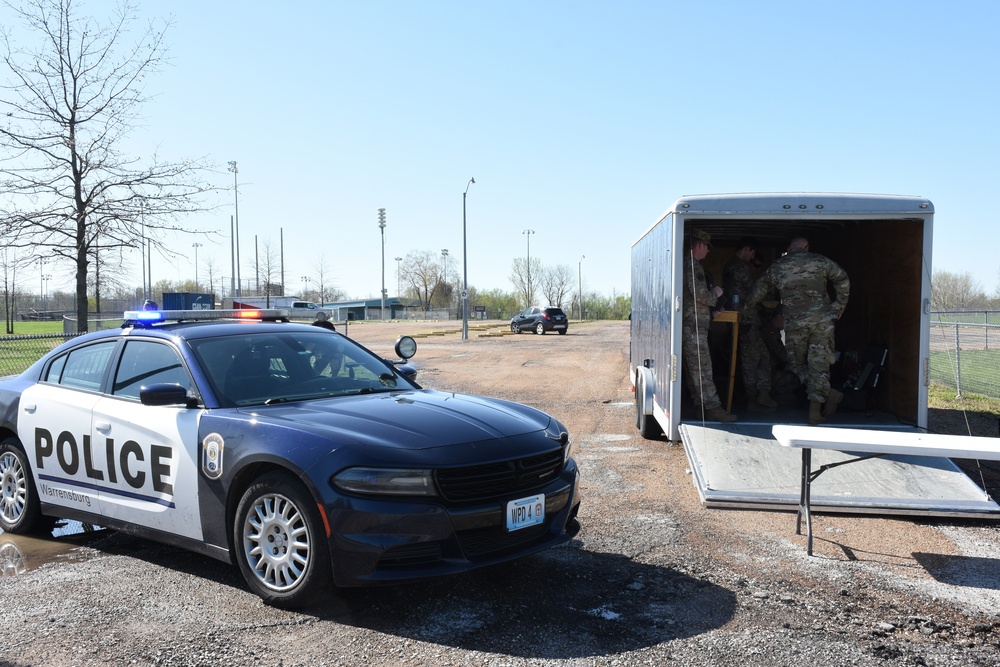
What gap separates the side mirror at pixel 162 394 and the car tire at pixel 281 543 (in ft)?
2.38

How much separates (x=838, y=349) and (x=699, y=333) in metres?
3.07

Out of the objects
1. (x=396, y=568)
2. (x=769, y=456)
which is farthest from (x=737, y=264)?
(x=396, y=568)

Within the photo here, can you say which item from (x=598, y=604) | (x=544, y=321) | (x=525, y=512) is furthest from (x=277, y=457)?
(x=544, y=321)

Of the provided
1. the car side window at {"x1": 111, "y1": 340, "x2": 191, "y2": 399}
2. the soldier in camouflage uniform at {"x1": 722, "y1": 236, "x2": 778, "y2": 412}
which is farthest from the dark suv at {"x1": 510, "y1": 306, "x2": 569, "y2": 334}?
the car side window at {"x1": 111, "y1": 340, "x2": 191, "y2": 399}

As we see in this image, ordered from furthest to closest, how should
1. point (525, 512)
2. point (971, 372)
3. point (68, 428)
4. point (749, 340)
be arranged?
point (971, 372), point (749, 340), point (68, 428), point (525, 512)

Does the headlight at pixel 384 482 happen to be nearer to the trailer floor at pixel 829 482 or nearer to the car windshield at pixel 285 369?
the car windshield at pixel 285 369

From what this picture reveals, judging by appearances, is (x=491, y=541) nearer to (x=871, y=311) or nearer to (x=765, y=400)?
(x=765, y=400)

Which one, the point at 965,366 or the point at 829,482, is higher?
the point at 829,482

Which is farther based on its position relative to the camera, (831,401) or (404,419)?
(831,401)

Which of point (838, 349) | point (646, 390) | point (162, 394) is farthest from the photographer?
point (838, 349)

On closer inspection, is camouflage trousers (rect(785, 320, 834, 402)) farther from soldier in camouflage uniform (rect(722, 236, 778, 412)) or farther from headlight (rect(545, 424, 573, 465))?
headlight (rect(545, 424, 573, 465))

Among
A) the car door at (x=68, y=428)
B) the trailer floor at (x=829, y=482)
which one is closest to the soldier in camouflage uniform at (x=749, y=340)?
the trailer floor at (x=829, y=482)

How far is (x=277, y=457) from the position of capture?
13.4 ft

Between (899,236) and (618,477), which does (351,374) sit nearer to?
(618,477)
